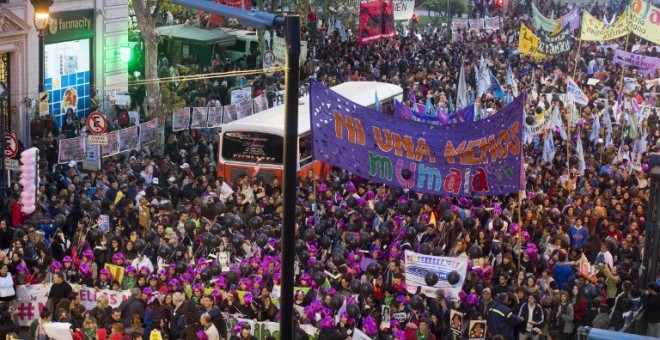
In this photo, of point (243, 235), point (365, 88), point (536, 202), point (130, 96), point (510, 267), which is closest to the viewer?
point (510, 267)

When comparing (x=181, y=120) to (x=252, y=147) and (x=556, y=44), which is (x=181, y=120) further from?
(x=556, y=44)

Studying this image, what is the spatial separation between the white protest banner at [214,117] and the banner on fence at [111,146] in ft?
10.9

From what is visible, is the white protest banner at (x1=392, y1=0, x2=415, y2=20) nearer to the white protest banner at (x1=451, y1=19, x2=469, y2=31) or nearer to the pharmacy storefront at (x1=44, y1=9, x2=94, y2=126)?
the white protest banner at (x1=451, y1=19, x2=469, y2=31)

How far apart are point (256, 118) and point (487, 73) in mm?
8340

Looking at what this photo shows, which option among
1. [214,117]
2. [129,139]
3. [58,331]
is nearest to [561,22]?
[214,117]

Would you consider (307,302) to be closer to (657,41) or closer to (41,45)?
(41,45)

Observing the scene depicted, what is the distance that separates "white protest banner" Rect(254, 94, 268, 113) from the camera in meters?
30.9

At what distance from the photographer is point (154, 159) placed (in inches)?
1042

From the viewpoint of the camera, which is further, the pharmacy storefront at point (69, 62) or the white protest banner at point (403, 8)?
the white protest banner at point (403, 8)

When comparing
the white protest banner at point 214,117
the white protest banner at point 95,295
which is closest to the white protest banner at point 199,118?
the white protest banner at point 214,117

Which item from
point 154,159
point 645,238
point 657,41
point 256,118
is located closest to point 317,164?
point 256,118

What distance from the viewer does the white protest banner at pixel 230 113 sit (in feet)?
96.2

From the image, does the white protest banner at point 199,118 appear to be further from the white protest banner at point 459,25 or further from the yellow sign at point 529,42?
the white protest banner at point 459,25

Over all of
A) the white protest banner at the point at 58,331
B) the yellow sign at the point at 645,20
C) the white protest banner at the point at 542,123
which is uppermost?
the yellow sign at the point at 645,20
